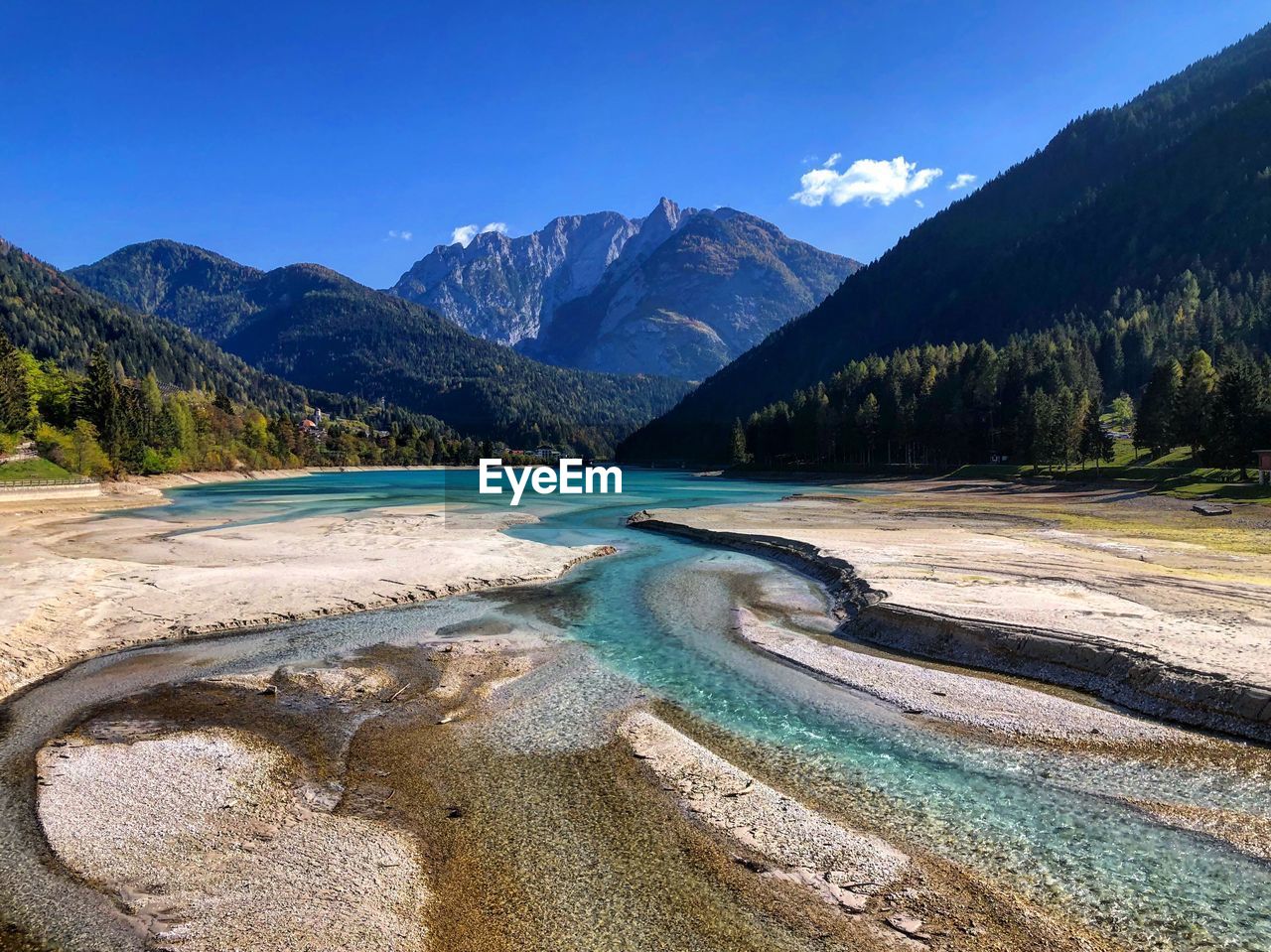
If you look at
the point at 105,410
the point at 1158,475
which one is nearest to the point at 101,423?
the point at 105,410

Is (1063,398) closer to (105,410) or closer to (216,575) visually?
(216,575)

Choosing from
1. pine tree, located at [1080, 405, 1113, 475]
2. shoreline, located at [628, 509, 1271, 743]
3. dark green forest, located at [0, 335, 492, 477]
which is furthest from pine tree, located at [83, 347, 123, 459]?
pine tree, located at [1080, 405, 1113, 475]

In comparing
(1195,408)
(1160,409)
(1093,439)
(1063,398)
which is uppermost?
(1063,398)

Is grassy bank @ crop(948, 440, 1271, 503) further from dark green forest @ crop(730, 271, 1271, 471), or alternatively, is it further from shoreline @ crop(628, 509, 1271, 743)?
shoreline @ crop(628, 509, 1271, 743)

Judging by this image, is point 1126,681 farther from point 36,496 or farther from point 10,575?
point 36,496

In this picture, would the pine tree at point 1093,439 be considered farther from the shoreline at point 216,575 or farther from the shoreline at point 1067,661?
the shoreline at point 1067,661

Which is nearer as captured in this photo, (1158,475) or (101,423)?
(1158,475)

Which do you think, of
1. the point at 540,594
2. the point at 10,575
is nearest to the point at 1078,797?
the point at 540,594

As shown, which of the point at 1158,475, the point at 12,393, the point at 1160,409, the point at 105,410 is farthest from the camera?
the point at 105,410
